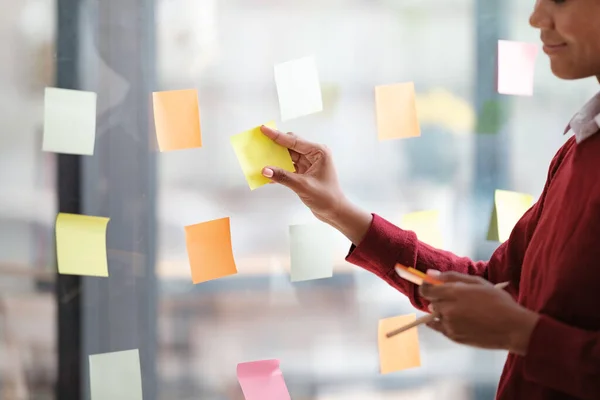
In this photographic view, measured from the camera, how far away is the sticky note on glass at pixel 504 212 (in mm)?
1208

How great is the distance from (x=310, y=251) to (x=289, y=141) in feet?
0.65

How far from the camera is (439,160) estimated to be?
1.19 meters

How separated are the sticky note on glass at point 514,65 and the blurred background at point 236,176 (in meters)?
0.02

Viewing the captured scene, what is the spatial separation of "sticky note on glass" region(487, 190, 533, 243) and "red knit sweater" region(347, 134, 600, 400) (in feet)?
0.70

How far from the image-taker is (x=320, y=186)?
102 cm

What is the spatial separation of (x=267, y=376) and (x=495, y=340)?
0.49 metres

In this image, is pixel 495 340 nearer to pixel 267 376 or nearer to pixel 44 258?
pixel 267 376

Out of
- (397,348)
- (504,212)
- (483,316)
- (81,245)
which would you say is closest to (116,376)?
(81,245)

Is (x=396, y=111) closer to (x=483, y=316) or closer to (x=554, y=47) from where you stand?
(x=554, y=47)

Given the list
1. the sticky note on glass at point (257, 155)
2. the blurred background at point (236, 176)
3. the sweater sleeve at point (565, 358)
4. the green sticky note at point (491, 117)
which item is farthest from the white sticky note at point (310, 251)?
the sweater sleeve at point (565, 358)

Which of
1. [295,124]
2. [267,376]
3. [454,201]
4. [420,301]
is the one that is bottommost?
[267,376]

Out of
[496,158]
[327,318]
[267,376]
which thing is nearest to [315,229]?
[327,318]

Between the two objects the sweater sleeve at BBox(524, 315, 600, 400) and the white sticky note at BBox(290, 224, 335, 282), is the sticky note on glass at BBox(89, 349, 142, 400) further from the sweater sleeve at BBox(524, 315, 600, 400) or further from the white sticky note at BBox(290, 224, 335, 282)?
the sweater sleeve at BBox(524, 315, 600, 400)

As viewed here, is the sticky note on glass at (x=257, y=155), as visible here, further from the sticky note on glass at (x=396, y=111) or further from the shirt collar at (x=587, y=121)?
the shirt collar at (x=587, y=121)
